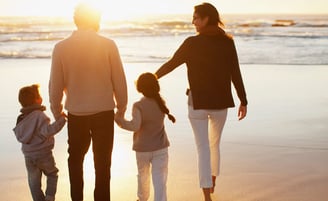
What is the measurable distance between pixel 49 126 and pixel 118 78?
636mm

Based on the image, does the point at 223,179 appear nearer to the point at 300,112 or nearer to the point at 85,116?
the point at 85,116

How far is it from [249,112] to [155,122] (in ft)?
15.4

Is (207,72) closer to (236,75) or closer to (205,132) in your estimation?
(236,75)

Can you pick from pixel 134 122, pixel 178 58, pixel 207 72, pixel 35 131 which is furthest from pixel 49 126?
pixel 207 72

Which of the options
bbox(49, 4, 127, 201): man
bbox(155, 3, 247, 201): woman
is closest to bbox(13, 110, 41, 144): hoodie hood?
bbox(49, 4, 127, 201): man

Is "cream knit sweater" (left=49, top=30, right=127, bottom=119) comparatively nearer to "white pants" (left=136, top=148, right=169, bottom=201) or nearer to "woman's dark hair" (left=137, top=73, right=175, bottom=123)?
"woman's dark hair" (left=137, top=73, right=175, bottom=123)

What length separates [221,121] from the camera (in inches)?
191

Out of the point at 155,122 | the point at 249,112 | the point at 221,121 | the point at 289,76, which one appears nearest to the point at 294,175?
the point at 221,121

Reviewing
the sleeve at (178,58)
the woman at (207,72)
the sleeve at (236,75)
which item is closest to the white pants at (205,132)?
the woman at (207,72)

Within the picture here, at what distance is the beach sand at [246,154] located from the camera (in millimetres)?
5137

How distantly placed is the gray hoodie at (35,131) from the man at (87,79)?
0.18 metres

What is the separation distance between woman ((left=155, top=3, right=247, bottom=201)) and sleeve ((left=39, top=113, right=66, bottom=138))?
3.54 feet

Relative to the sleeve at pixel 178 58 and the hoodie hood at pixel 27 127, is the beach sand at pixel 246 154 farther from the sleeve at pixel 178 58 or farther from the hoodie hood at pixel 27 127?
the sleeve at pixel 178 58

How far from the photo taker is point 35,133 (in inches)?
175
